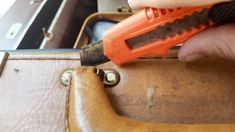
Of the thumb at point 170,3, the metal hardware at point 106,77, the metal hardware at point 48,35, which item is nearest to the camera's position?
the thumb at point 170,3

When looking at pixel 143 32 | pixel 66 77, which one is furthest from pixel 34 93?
pixel 143 32

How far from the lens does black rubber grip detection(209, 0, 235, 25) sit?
0.37m

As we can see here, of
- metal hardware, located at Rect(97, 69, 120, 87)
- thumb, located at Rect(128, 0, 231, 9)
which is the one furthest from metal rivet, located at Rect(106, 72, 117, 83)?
thumb, located at Rect(128, 0, 231, 9)

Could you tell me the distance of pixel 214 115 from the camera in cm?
44

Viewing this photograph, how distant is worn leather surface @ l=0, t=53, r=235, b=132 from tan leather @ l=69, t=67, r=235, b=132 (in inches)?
0.8

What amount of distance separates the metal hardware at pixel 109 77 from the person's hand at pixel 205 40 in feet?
0.29

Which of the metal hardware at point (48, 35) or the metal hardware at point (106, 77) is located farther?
the metal hardware at point (48, 35)

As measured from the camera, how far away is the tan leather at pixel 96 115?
0.39 m

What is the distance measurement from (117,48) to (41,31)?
0.24 m

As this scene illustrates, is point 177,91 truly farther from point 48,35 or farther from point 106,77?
point 48,35

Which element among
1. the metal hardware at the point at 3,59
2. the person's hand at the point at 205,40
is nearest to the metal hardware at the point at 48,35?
the metal hardware at the point at 3,59

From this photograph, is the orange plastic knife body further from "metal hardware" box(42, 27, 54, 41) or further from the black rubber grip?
"metal hardware" box(42, 27, 54, 41)

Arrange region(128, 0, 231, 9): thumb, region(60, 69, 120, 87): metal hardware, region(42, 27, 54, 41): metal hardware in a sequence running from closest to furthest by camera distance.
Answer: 1. region(128, 0, 231, 9): thumb
2. region(60, 69, 120, 87): metal hardware
3. region(42, 27, 54, 41): metal hardware

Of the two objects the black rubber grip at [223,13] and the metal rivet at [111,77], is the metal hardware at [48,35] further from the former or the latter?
the black rubber grip at [223,13]
